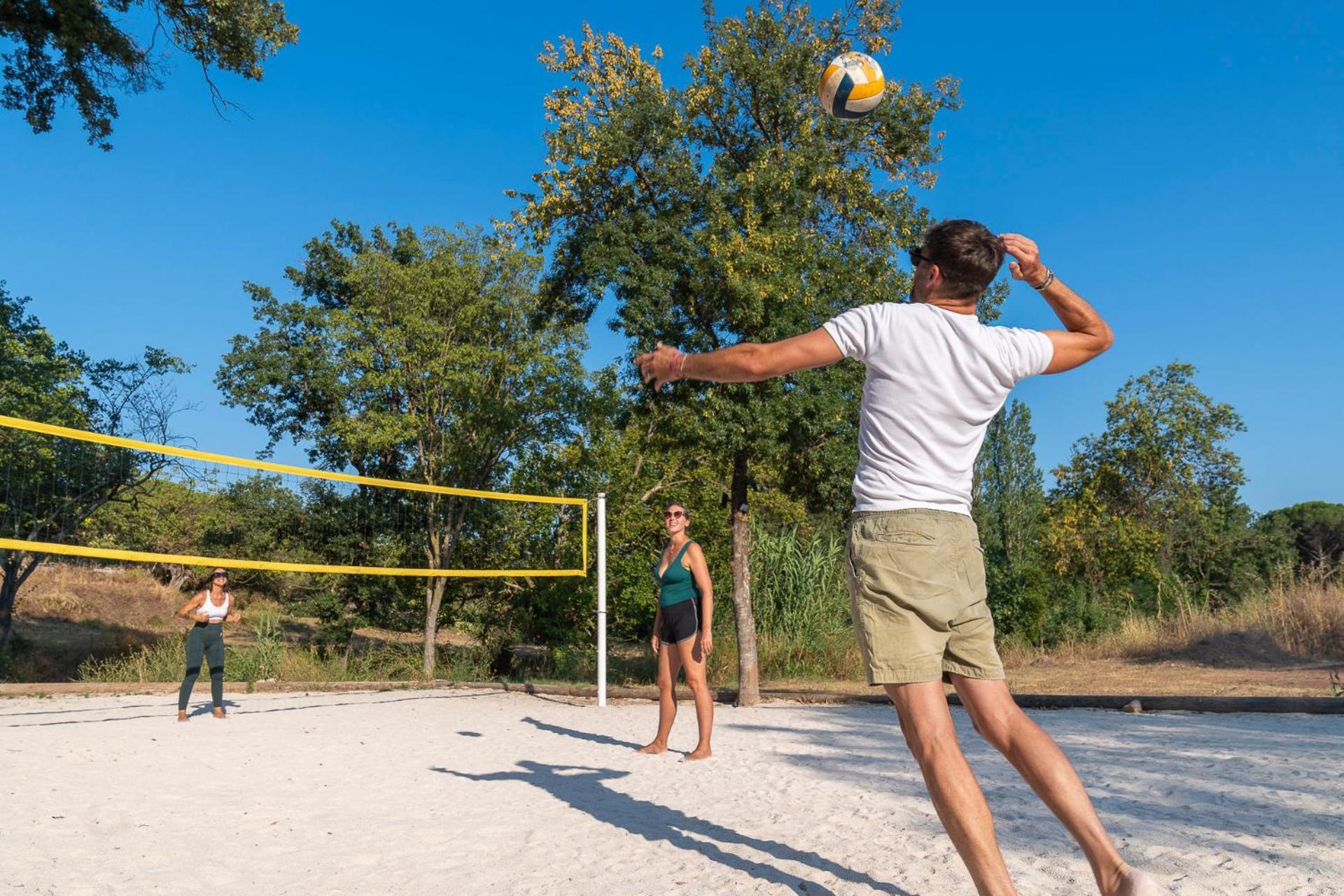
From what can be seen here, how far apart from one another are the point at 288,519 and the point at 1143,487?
22.4 m

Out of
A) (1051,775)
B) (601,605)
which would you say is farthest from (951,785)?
(601,605)

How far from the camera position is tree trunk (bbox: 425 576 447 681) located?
1612 centimetres

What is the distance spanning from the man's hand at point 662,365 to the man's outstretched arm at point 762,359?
13 millimetres

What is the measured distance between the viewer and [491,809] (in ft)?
16.7

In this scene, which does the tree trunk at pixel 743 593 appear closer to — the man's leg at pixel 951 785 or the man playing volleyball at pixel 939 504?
the man playing volleyball at pixel 939 504

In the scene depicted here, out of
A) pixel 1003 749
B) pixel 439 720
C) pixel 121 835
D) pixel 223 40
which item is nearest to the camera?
pixel 1003 749

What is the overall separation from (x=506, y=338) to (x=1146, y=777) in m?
14.1

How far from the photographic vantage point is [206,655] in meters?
9.84

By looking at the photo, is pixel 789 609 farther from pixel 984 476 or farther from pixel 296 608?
pixel 984 476

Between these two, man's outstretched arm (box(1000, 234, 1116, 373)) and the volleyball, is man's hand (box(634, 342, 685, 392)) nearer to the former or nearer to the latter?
man's outstretched arm (box(1000, 234, 1116, 373))

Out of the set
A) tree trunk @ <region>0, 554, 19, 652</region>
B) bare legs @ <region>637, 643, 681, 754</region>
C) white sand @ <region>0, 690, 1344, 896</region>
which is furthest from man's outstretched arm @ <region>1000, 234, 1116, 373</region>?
tree trunk @ <region>0, 554, 19, 652</region>

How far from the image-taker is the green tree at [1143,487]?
26.0m

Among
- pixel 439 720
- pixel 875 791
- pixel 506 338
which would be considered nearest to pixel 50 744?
pixel 439 720

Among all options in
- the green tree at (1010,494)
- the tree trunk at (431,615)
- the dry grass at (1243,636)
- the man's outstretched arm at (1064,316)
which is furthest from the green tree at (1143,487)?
the man's outstretched arm at (1064,316)
